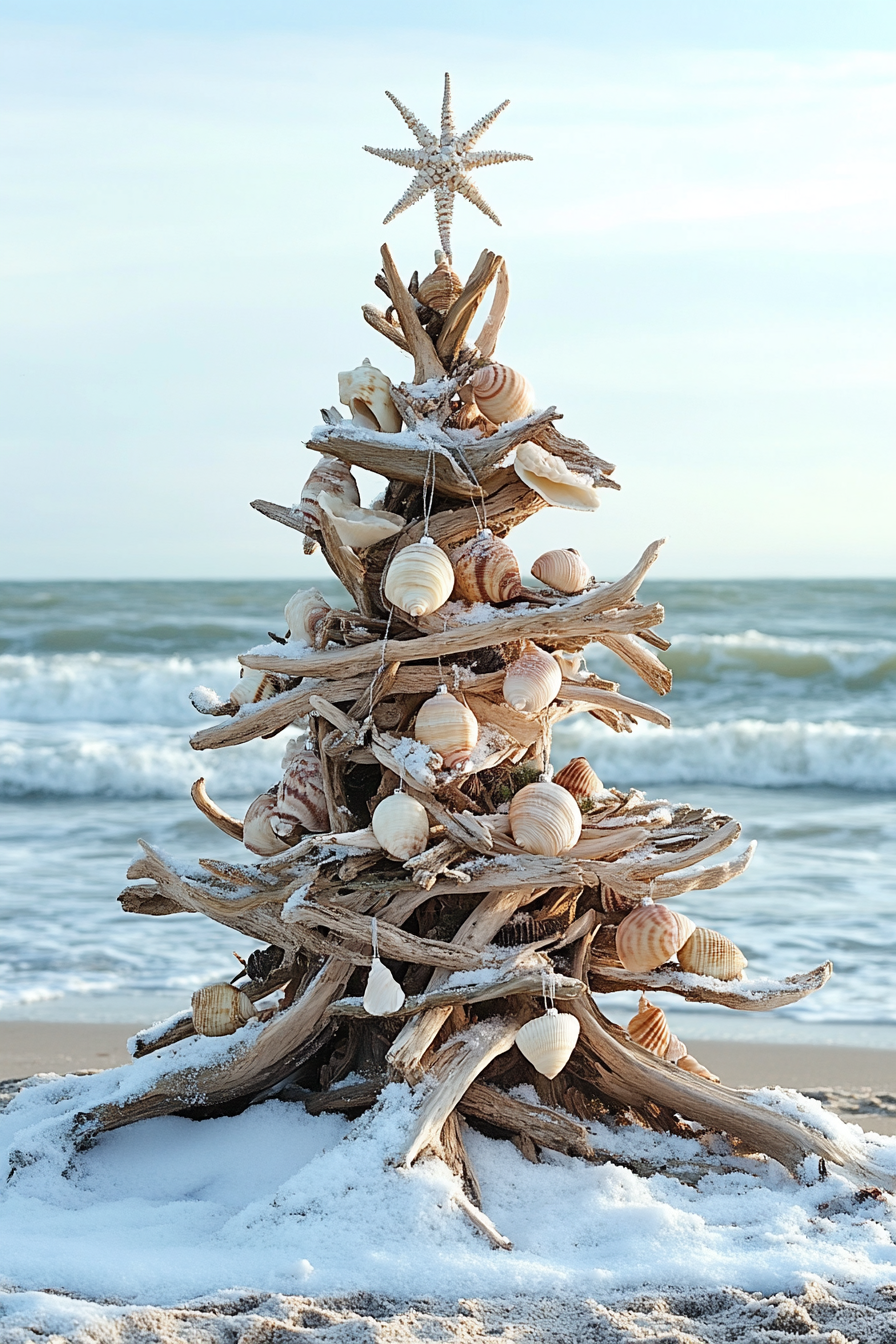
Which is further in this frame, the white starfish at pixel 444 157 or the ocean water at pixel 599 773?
the ocean water at pixel 599 773

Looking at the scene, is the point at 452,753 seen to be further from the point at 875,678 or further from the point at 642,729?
the point at 875,678

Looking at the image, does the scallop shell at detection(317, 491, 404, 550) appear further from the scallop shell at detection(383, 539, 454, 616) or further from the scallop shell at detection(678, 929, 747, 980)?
the scallop shell at detection(678, 929, 747, 980)

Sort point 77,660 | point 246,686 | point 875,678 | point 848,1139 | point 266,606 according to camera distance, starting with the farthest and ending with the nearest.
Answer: point 266,606, point 77,660, point 875,678, point 246,686, point 848,1139

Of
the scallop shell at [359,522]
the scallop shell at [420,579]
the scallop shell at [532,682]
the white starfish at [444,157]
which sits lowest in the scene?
the scallop shell at [532,682]

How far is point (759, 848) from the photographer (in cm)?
920

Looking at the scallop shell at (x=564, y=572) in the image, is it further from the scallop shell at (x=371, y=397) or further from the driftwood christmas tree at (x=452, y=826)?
the scallop shell at (x=371, y=397)

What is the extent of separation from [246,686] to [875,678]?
1606 cm

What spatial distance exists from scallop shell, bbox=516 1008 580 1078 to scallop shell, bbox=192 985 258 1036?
0.89 meters

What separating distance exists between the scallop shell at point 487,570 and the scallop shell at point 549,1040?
1092mm

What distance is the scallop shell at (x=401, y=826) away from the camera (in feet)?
10.5

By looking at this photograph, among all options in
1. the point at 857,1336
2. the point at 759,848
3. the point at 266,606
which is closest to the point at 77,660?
the point at 266,606

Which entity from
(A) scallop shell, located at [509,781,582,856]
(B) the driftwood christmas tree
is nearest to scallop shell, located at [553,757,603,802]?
(B) the driftwood christmas tree

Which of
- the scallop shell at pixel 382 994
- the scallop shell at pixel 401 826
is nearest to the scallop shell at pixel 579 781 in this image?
the scallop shell at pixel 401 826

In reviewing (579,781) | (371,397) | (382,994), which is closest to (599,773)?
(579,781)
